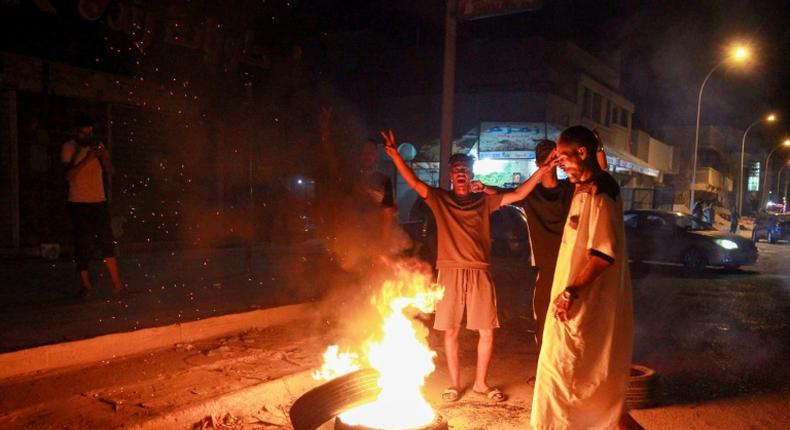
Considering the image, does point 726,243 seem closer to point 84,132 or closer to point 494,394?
point 494,394

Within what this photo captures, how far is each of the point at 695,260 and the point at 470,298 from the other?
12.1 metres

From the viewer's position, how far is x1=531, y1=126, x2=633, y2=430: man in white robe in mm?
3193

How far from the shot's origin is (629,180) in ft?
115

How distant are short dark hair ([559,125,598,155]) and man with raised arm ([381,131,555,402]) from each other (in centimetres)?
103

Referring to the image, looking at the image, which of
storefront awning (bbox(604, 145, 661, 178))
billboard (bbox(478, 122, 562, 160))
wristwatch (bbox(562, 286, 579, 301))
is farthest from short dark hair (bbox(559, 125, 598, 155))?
storefront awning (bbox(604, 145, 661, 178))

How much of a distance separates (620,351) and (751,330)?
5.62 metres

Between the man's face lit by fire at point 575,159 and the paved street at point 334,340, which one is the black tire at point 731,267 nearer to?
the paved street at point 334,340

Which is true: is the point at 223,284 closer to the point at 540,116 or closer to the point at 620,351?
the point at 620,351

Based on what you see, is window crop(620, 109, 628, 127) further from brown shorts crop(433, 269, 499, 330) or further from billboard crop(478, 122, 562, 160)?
brown shorts crop(433, 269, 499, 330)

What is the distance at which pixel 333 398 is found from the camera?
11.4 ft

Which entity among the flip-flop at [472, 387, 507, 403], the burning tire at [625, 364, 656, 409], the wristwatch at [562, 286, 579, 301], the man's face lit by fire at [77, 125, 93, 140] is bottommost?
the flip-flop at [472, 387, 507, 403]

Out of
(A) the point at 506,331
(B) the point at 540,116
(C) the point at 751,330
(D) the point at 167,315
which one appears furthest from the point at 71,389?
(B) the point at 540,116

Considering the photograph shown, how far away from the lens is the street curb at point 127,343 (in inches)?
181

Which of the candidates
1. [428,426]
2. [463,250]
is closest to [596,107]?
[463,250]
